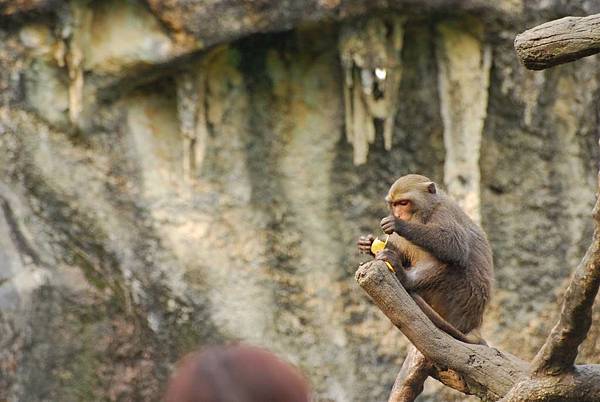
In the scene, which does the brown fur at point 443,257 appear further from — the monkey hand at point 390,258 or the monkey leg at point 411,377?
the monkey leg at point 411,377

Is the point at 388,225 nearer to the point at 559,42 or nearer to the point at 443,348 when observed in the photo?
the point at 443,348

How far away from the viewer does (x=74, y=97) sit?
31.4ft

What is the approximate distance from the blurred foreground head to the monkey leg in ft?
11.6

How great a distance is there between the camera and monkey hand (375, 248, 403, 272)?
17.6ft

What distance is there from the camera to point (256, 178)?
1008 cm

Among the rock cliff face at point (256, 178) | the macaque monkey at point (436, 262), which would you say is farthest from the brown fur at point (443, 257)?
the rock cliff face at point (256, 178)

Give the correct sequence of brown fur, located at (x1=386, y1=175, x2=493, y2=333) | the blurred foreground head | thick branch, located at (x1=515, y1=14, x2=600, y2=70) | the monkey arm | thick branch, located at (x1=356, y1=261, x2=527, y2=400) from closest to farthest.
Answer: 1. the blurred foreground head
2. thick branch, located at (x1=515, y1=14, x2=600, y2=70)
3. thick branch, located at (x1=356, y1=261, x2=527, y2=400)
4. the monkey arm
5. brown fur, located at (x1=386, y1=175, x2=493, y2=333)

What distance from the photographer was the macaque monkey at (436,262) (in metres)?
5.63

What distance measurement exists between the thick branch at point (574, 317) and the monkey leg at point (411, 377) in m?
0.83

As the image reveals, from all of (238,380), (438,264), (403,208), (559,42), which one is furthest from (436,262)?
(238,380)

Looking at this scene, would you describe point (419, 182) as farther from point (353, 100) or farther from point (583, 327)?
point (353, 100)

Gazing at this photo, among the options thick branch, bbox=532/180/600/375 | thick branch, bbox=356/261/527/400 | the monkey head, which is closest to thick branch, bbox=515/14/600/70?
thick branch, bbox=532/180/600/375

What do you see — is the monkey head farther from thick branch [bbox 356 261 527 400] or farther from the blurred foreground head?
the blurred foreground head

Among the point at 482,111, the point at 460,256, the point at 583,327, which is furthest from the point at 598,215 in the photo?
the point at 482,111
